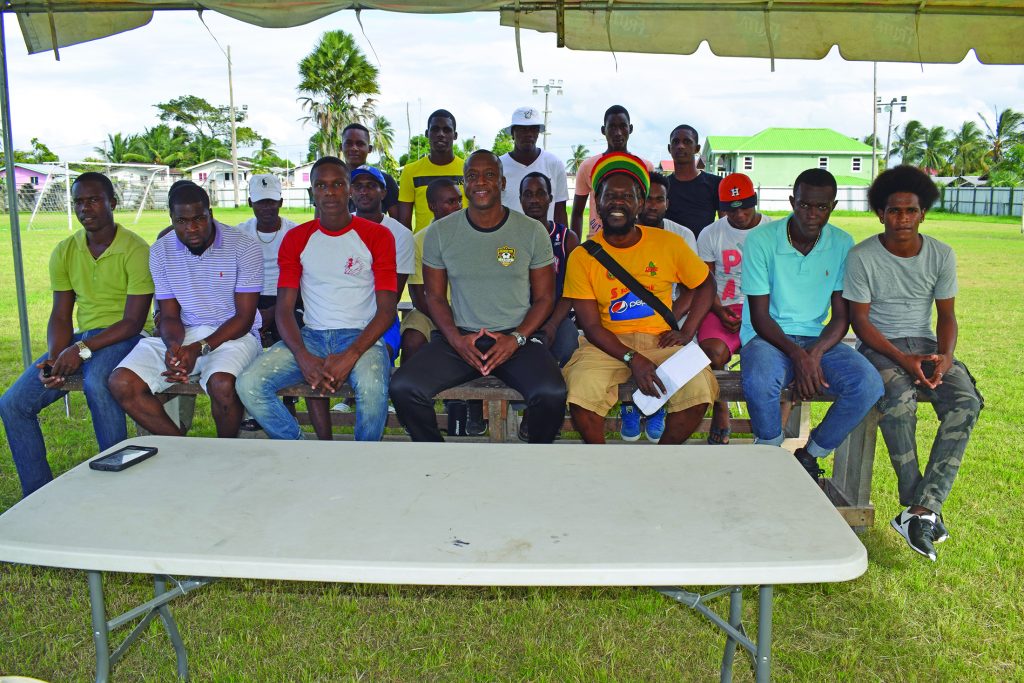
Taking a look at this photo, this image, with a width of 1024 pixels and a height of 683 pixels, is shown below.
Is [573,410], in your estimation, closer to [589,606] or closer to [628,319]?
[628,319]

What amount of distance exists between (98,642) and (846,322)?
3469 mm

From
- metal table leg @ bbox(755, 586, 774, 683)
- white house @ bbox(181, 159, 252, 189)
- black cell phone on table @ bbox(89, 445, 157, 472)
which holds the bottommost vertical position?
metal table leg @ bbox(755, 586, 774, 683)

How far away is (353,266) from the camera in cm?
426

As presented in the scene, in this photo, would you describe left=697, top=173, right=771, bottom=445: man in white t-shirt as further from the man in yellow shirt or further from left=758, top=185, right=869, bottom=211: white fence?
left=758, top=185, right=869, bottom=211: white fence

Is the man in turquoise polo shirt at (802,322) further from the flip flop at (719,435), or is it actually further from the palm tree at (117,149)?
the palm tree at (117,149)

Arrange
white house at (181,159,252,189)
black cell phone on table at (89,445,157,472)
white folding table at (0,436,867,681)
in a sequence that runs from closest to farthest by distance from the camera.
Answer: white folding table at (0,436,867,681)
black cell phone on table at (89,445,157,472)
white house at (181,159,252,189)

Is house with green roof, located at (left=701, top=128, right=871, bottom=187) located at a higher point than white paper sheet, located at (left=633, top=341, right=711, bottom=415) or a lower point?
higher

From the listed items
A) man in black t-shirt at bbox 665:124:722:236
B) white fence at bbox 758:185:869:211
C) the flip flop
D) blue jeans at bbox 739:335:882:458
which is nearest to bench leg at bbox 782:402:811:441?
the flip flop

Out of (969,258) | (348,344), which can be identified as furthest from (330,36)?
(348,344)

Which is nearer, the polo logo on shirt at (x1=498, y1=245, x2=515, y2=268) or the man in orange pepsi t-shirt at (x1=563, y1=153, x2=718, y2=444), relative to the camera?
the man in orange pepsi t-shirt at (x1=563, y1=153, x2=718, y2=444)

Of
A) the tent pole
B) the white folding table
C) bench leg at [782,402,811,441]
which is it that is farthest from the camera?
bench leg at [782,402,811,441]

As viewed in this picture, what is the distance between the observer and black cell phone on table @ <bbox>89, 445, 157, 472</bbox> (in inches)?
94.5

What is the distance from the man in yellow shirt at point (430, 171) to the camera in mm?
A: 6164

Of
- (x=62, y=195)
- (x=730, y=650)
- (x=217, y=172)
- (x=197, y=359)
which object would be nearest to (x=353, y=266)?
(x=197, y=359)
